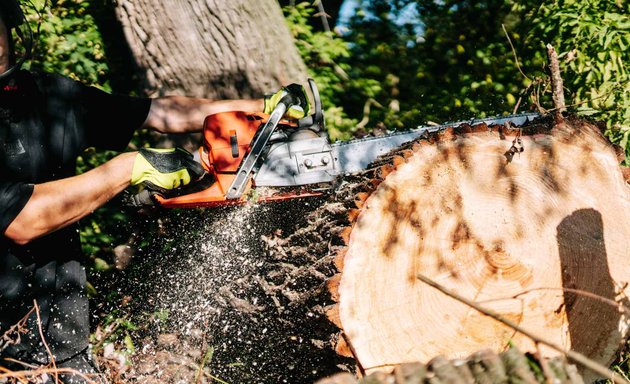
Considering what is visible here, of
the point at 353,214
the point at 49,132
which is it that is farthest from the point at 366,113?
the point at 49,132

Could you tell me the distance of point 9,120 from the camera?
2.16 m

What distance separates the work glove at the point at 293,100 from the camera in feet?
8.03

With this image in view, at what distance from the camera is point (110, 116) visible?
255 cm

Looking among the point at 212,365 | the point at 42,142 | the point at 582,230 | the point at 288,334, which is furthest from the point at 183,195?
the point at 582,230

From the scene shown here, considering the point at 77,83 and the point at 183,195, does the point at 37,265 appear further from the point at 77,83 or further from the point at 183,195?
the point at 77,83

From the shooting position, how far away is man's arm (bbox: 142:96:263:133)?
2.67m

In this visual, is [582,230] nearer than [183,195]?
Yes

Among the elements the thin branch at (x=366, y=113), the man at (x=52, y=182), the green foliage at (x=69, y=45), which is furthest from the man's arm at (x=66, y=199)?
the thin branch at (x=366, y=113)

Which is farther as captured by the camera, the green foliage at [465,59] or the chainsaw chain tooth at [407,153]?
the green foliage at [465,59]

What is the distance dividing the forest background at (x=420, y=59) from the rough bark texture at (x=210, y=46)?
0.43 metres

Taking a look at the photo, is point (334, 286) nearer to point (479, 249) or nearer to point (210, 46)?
point (479, 249)

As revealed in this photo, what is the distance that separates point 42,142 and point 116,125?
387mm

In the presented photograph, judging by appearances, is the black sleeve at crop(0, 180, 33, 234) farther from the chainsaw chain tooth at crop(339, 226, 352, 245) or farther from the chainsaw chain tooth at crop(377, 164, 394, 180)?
the chainsaw chain tooth at crop(377, 164, 394, 180)

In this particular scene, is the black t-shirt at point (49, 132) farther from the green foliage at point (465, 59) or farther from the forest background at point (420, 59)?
the green foliage at point (465, 59)
